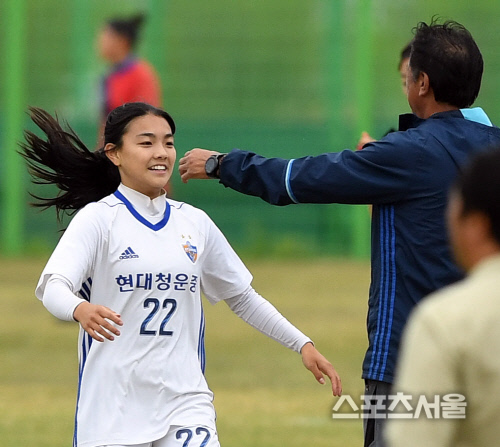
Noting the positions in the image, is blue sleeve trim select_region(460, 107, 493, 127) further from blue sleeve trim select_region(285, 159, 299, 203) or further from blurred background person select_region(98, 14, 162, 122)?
blurred background person select_region(98, 14, 162, 122)

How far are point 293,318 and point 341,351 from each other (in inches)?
60.2

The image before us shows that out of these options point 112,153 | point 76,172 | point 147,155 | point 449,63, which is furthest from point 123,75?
point 449,63

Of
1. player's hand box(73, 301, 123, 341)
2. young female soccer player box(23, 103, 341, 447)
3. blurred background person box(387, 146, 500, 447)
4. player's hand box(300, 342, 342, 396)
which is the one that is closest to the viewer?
blurred background person box(387, 146, 500, 447)

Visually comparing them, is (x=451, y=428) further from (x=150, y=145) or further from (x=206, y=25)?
(x=206, y=25)

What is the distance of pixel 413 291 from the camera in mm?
4035

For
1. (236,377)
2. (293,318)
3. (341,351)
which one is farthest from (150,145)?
(293,318)

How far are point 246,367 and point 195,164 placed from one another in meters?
5.32

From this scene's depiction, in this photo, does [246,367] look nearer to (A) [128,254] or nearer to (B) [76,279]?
(A) [128,254]

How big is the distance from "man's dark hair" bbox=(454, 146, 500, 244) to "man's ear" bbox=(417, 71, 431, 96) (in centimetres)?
184

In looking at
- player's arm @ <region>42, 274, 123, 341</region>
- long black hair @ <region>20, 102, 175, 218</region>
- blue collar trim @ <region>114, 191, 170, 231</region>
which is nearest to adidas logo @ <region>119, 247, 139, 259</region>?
blue collar trim @ <region>114, 191, 170, 231</region>

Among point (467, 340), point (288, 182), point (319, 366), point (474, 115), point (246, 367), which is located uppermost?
point (474, 115)

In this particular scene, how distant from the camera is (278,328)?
452 centimetres

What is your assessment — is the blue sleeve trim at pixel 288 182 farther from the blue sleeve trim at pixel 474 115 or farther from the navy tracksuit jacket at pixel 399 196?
the blue sleeve trim at pixel 474 115

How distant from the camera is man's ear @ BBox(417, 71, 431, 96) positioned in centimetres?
414
